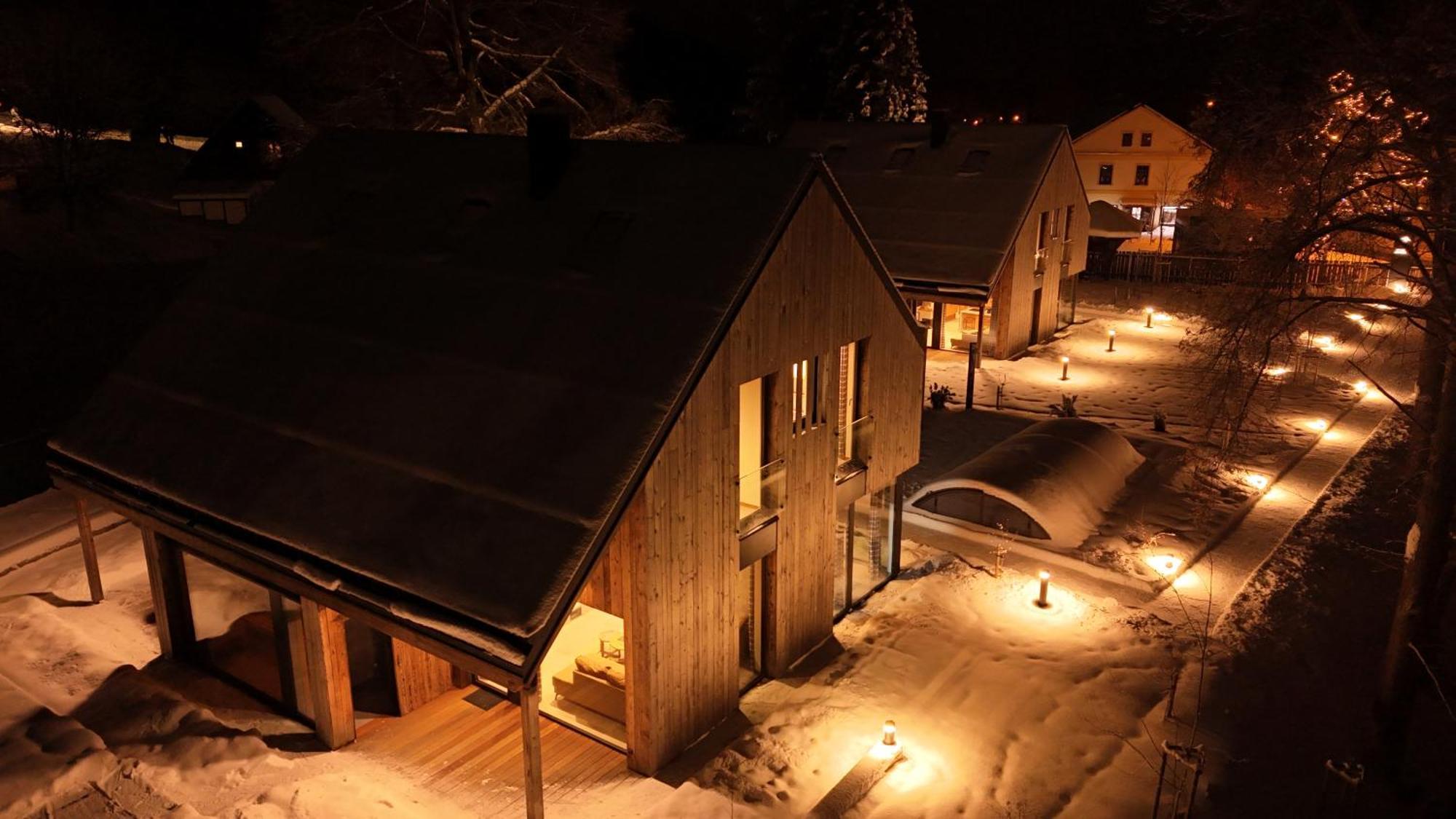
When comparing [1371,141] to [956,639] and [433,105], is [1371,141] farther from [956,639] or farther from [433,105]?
[433,105]

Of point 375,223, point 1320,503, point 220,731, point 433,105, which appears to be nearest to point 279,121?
point 433,105

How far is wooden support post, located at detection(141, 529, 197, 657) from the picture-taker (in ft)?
41.3

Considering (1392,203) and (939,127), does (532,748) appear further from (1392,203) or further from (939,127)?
(939,127)

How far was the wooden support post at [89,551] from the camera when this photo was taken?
13.8 metres

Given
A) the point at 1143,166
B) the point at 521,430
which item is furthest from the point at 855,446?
the point at 1143,166

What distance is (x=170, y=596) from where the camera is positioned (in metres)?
12.7

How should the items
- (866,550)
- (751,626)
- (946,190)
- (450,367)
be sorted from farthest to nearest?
(946,190)
(866,550)
(751,626)
(450,367)

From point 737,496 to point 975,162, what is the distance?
23.8 m

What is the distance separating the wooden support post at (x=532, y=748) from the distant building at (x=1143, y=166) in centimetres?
5072

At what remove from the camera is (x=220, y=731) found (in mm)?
10859

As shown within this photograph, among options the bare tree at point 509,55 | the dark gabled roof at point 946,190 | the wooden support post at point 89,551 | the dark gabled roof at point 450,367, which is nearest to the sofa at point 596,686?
the dark gabled roof at point 450,367

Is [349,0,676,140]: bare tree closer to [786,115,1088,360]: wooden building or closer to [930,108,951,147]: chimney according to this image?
[786,115,1088,360]: wooden building

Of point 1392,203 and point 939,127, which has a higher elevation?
point 939,127

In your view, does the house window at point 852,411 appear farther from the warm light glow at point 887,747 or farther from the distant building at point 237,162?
the distant building at point 237,162
